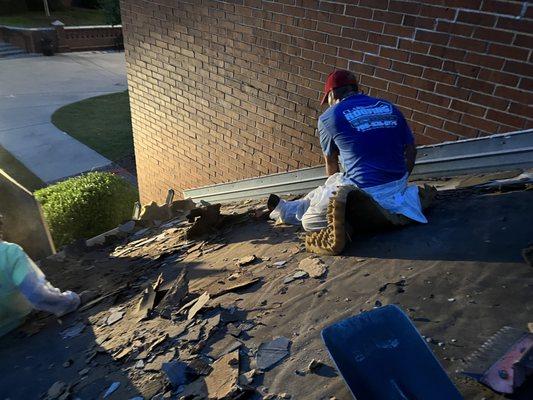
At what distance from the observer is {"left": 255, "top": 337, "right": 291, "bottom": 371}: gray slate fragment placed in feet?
8.37

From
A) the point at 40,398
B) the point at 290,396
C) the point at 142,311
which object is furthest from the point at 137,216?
the point at 290,396

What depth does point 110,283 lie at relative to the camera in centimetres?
461

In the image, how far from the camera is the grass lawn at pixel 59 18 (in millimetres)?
27844

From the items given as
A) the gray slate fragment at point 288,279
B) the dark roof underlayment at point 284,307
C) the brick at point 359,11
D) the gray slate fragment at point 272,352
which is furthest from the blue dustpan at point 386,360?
the brick at point 359,11

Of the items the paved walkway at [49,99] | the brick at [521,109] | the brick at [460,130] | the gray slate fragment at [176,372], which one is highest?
the brick at [521,109]

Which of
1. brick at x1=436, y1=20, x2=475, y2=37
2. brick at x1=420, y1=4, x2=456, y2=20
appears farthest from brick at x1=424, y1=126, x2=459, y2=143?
brick at x1=420, y1=4, x2=456, y2=20

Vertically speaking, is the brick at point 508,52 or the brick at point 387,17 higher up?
the brick at point 387,17

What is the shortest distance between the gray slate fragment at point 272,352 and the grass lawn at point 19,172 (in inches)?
414

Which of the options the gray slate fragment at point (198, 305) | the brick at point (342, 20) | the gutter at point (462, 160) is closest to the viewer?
the gray slate fragment at point (198, 305)

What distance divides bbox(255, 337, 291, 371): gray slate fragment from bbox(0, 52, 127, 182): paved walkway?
1095 cm

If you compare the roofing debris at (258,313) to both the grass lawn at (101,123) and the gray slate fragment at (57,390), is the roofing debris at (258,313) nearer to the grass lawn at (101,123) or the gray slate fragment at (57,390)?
the gray slate fragment at (57,390)

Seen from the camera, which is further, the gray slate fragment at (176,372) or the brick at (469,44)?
the brick at (469,44)

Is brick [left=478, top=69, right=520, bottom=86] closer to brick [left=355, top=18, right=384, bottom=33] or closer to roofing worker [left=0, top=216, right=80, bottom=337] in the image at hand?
brick [left=355, top=18, right=384, bottom=33]

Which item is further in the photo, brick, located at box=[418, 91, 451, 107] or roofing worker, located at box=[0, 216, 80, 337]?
brick, located at box=[418, 91, 451, 107]
